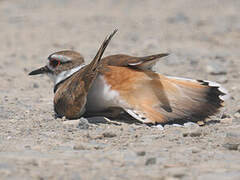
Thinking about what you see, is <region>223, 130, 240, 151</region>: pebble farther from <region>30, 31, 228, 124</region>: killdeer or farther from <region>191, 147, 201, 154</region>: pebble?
<region>30, 31, 228, 124</region>: killdeer

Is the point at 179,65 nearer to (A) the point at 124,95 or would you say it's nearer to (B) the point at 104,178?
(A) the point at 124,95

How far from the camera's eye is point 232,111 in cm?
614

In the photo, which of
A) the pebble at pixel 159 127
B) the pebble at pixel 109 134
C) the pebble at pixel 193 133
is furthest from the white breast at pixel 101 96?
the pebble at pixel 193 133

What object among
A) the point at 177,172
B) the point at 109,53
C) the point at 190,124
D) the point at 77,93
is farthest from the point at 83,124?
the point at 109,53

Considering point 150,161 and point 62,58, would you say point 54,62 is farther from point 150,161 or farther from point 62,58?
point 150,161

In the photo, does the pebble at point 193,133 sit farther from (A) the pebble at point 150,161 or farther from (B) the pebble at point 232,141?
(A) the pebble at point 150,161

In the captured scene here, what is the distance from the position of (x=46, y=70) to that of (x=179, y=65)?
301cm

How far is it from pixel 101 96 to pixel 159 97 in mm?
544

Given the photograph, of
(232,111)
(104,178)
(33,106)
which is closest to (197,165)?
(104,178)

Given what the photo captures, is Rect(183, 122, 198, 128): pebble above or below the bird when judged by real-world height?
below

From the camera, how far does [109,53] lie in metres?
9.70

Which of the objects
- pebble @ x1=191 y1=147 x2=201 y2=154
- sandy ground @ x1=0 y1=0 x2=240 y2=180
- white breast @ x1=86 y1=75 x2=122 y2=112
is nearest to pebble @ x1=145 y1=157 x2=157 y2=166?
sandy ground @ x1=0 y1=0 x2=240 y2=180

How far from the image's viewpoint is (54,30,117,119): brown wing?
5270 mm

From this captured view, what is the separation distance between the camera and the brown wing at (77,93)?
527 centimetres
